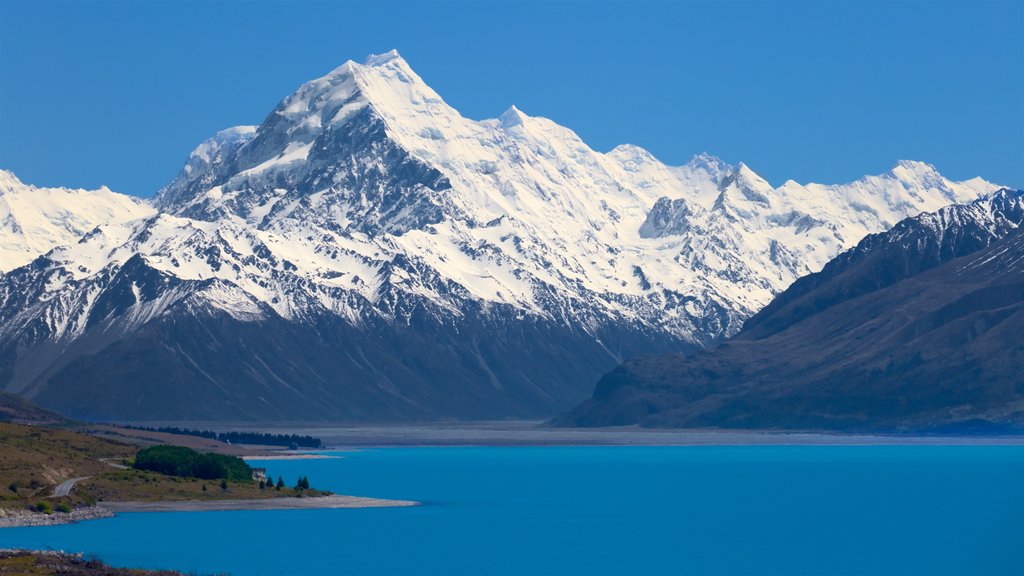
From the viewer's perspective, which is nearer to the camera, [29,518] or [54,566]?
[54,566]

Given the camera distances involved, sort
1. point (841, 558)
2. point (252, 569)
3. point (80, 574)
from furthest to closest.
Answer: point (841, 558), point (252, 569), point (80, 574)

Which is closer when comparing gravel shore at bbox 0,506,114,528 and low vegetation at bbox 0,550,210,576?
low vegetation at bbox 0,550,210,576

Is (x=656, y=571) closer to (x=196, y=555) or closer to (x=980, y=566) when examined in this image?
(x=980, y=566)

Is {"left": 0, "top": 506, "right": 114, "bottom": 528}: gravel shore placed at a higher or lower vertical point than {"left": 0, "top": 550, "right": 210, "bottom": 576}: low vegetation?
higher

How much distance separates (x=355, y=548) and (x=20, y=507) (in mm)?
38632

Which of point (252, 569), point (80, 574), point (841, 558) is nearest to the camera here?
point (80, 574)

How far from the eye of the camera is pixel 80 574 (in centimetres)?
13212

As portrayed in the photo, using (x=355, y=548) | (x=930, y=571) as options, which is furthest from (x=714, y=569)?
(x=355, y=548)

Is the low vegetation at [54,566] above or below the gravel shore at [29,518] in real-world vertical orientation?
below

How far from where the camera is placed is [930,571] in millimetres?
160500

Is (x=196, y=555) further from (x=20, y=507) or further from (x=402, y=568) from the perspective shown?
(x=20, y=507)

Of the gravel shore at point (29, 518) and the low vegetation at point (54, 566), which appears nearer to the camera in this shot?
the low vegetation at point (54, 566)

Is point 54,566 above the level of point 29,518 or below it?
below

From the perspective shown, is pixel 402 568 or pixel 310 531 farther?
pixel 310 531
